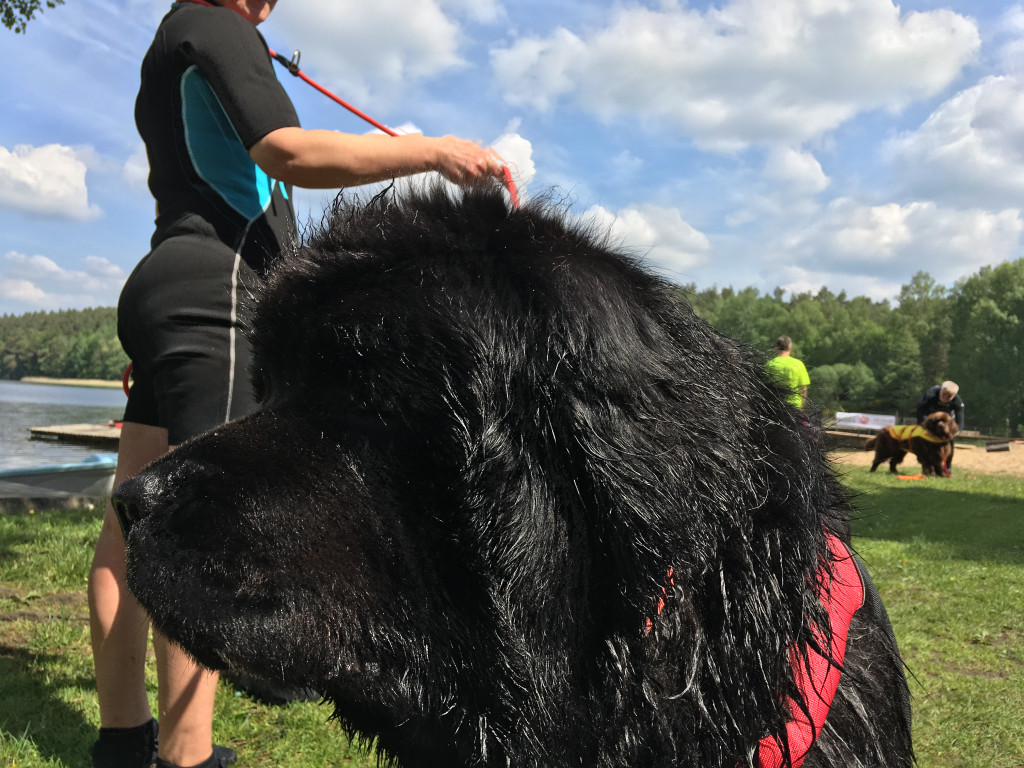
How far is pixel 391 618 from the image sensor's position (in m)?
1.32

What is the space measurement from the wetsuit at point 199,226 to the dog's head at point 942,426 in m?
16.3

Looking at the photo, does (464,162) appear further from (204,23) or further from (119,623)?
(119,623)

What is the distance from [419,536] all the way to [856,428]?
132 feet

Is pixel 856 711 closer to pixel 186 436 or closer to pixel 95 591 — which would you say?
pixel 186 436

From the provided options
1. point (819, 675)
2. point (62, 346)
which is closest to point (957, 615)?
point (819, 675)

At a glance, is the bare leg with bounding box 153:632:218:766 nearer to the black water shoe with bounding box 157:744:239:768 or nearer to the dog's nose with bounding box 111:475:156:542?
the black water shoe with bounding box 157:744:239:768

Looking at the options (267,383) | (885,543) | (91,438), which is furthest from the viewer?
(91,438)

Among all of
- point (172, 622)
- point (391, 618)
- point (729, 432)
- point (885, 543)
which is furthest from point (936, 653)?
point (172, 622)

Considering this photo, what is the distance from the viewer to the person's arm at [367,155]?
71.2 inches

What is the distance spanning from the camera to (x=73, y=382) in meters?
82.4

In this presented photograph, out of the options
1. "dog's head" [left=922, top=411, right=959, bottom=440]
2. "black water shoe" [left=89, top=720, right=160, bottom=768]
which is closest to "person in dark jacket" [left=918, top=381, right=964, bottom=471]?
"dog's head" [left=922, top=411, right=959, bottom=440]

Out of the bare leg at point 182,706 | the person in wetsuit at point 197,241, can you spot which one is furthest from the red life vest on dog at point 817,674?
the bare leg at point 182,706

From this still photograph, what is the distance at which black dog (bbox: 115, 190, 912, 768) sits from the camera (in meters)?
1.27

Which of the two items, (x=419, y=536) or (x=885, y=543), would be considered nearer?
(x=419, y=536)
